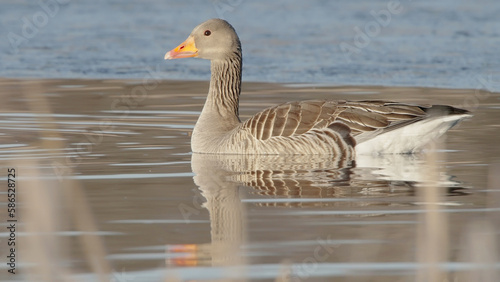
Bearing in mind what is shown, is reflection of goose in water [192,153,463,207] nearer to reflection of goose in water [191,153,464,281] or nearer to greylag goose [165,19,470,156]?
reflection of goose in water [191,153,464,281]

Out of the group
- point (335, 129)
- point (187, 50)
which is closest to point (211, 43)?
point (187, 50)

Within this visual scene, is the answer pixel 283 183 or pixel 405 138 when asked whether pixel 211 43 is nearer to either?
pixel 405 138

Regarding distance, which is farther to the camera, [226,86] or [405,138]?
[226,86]

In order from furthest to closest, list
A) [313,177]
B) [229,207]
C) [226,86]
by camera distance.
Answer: [226,86]
[313,177]
[229,207]

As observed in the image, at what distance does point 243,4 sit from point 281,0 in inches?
58.5

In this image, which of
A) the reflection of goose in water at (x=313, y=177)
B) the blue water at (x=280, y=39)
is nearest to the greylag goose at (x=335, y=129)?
the reflection of goose in water at (x=313, y=177)

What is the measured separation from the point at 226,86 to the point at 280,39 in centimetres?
972

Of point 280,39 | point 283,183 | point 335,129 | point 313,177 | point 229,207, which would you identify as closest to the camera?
point 229,207

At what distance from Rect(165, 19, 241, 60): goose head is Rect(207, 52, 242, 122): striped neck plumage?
0.28 feet

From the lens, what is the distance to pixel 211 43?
11953 millimetres

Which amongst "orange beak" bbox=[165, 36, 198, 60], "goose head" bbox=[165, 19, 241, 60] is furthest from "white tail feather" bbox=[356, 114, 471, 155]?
"orange beak" bbox=[165, 36, 198, 60]

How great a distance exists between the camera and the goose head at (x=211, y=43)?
11.9 metres

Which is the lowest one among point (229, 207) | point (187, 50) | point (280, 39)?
point (229, 207)

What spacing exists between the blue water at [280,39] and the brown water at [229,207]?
4.26m
